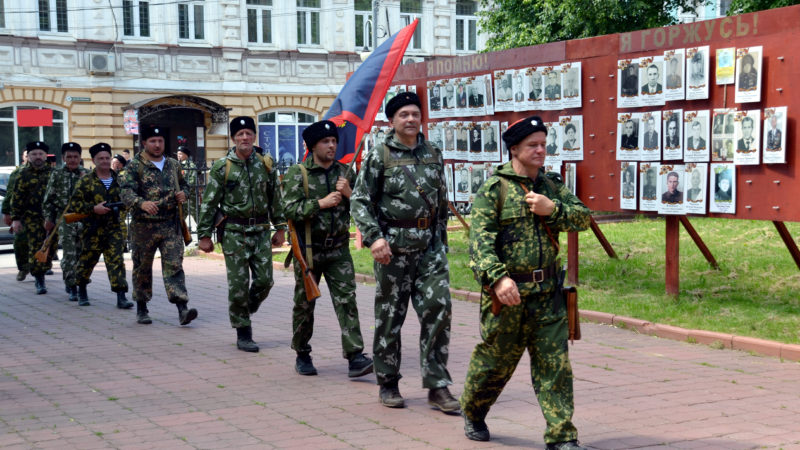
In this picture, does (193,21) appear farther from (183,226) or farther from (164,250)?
(164,250)

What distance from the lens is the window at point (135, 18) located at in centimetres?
3128

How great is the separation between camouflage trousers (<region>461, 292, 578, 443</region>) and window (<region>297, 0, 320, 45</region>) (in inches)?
1176

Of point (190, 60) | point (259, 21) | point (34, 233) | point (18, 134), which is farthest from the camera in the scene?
point (259, 21)

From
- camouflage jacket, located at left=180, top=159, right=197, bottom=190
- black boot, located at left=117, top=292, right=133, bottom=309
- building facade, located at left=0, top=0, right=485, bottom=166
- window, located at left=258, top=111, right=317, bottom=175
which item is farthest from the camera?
window, located at left=258, top=111, right=317, bottom=175

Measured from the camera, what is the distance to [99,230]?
38.2 feet

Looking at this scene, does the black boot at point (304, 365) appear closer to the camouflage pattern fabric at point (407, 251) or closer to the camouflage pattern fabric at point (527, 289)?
the camouflage pattern fabric at point (407, 251)

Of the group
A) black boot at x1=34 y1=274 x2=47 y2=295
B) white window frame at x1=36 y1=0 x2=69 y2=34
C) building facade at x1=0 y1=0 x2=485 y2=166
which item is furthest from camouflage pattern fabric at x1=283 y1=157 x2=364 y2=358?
white window frame at x1=36 y1=0 x2=69 y2=34

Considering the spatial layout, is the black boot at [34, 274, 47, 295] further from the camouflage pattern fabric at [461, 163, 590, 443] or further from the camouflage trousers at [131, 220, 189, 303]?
the camouflage pattern fabric at [461, 163, 590, 443]

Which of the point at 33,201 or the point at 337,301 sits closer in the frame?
the point at 337,301

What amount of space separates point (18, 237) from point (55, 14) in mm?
17985

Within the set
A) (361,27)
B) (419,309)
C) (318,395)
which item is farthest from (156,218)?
(361,27)

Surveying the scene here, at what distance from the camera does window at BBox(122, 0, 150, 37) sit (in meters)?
31.3

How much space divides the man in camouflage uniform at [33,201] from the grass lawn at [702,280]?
14.3 ft

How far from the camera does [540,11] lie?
25.6 metres
